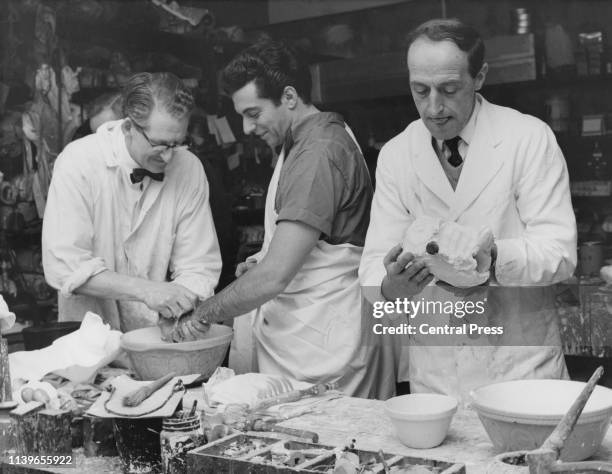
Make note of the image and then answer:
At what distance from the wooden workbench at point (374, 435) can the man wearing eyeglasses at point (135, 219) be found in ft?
2.96

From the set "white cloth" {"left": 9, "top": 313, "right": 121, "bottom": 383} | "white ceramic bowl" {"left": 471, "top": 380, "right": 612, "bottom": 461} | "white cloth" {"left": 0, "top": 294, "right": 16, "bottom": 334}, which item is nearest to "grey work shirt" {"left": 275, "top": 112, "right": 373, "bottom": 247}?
"white cloth" {"left": 9, "top": 313, "right": 121, "bottom": 383}

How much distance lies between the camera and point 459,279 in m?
2.47

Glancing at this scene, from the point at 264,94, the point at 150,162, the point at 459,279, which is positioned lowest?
the point at 459,279

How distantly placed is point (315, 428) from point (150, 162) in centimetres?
148

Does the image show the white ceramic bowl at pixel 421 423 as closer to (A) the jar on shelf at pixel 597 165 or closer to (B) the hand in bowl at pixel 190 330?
(B) the hand in bowl at pixel 190 330

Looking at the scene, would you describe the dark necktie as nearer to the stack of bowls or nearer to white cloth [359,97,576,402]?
white cloth [359,97,576,402]

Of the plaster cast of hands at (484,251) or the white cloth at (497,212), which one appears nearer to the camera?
the plaster cast of hands at (484,251)

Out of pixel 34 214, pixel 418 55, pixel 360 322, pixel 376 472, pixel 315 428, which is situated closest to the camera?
pixel 376 472

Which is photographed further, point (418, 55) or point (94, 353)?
point (94, 353)

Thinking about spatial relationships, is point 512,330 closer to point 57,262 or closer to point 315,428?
point 315,428

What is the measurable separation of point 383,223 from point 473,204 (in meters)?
0.31

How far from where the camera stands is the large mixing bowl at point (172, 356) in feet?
9.31

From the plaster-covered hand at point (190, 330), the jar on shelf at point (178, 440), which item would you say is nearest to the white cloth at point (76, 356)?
the plaster-covered hand at point (190, 330)

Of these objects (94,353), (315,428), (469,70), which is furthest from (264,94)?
(315,428)
